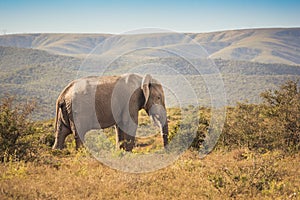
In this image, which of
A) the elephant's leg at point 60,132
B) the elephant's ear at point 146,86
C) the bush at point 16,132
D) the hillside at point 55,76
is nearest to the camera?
the bush at point 16,132

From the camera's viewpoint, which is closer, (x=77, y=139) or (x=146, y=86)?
(x=77, y=139)

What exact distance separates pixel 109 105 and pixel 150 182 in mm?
4746

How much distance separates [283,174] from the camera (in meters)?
7.77

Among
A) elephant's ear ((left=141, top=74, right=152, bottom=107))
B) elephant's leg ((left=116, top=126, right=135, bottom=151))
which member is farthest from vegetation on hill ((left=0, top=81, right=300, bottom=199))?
elephant's ear ((left=141, top=74, right=152, bottom=107))

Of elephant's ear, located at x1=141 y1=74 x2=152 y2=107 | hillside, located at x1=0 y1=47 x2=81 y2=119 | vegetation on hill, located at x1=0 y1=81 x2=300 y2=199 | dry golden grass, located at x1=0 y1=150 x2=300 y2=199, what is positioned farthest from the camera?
hillside, located at x1=0 y1=47 x2=81 y2=119

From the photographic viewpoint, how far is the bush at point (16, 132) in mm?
8688

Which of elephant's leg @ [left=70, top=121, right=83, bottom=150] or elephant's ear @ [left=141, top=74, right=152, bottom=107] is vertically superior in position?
Result: elephant's ear @ [left=141, top=74, right=152, bottom=107]

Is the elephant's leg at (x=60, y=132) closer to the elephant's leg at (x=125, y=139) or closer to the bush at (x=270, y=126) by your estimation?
the elephant's leg at (x=125, y=139)

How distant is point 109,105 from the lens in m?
11.5

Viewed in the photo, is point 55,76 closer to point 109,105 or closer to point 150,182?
point 109,105

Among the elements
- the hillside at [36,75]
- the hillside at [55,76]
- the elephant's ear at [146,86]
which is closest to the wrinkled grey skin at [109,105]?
the elephant's ear at [146,86]

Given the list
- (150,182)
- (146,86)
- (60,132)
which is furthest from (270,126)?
(60,132)

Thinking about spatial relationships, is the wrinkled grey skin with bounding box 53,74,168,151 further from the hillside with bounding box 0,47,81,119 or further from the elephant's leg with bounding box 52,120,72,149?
the hillside with bounding box 0,47,81,119

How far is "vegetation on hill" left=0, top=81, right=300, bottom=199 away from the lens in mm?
6340
